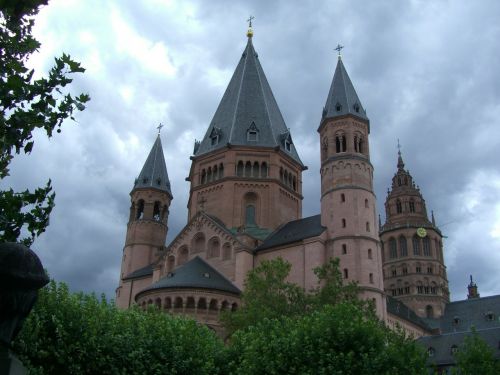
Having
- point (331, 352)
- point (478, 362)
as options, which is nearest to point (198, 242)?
point (478, 362)

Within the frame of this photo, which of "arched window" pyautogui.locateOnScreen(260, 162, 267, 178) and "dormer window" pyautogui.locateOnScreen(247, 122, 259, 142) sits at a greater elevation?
"dormer window" pyautogui.locateOnScreen(247, 122, 259, 142)

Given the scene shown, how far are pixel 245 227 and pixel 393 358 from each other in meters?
36.8

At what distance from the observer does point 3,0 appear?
797 cm

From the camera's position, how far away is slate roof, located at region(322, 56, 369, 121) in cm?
5794

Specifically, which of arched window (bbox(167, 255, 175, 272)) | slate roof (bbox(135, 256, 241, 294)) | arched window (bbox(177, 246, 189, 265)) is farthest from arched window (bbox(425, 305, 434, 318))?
slate roof (bbox(135, 256, 241, 294))

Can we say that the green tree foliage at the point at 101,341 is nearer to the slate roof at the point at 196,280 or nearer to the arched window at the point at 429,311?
the slate roof at the point at 196,280

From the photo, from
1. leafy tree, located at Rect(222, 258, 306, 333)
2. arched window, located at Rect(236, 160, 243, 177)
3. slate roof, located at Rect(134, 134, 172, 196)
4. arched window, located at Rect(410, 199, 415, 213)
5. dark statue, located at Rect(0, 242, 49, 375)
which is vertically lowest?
dark statue, located at Rect(0, 242, 49, 375)

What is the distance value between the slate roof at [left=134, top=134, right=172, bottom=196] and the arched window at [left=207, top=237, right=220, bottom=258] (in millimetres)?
17093

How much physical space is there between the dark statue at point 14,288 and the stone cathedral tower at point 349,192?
41.8 meters

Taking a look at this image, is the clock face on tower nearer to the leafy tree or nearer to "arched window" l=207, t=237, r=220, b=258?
"arched window" l=207, t=237, r=220, b=258

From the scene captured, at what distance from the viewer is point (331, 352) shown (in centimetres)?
2255

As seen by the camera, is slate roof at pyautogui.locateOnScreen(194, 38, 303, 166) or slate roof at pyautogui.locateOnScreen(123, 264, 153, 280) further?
slate roof at pyautogui.locateOnScreen(194, 38, 303, 166)

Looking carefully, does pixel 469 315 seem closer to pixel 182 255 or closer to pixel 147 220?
pixel 182 255

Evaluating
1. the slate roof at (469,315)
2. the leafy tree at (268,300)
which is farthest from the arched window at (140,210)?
the slate roof at (469,315)
